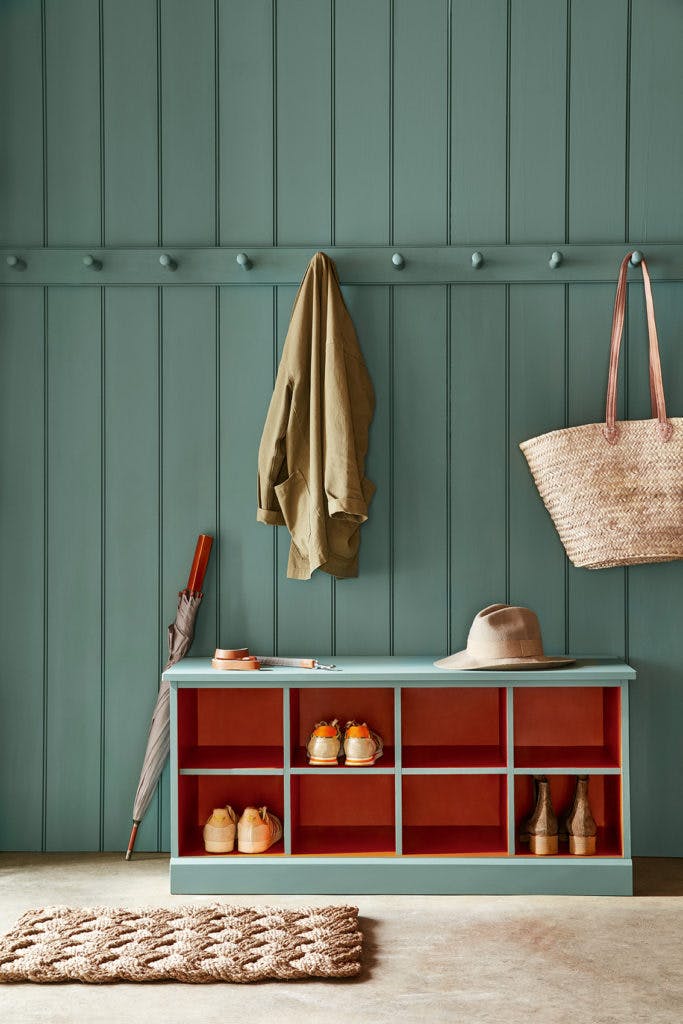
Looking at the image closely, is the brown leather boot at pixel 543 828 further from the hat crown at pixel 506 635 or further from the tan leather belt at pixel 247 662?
the tan leather belt at pixel 247 662

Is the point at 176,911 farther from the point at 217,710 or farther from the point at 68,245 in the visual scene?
the point at 68,245

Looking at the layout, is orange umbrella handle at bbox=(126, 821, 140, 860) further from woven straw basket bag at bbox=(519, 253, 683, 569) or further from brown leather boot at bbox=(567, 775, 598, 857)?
woven straw basket bag at bbox=(519, 253, 683, 569)

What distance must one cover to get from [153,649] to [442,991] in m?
1.36

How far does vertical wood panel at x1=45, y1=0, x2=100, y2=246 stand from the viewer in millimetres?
2896

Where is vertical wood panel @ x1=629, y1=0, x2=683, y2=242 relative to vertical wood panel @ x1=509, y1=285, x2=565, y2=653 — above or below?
above

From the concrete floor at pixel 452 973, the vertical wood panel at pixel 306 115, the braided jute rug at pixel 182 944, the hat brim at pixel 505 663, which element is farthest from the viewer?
the vertical wood panel at pixel 306 115

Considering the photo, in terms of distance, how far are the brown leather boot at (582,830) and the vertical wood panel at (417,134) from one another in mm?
1730

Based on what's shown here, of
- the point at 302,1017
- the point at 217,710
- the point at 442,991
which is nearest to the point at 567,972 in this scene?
the point at 442,991

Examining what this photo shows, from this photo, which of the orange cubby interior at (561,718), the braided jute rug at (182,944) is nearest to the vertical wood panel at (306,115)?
the orange cubby interior at (561,718)

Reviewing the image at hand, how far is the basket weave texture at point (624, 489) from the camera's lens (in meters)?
2.60

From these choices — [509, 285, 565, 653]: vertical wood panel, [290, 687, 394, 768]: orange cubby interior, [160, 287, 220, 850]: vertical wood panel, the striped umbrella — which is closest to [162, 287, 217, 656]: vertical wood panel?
[160, 287, 220, 850]: vertical wood panel

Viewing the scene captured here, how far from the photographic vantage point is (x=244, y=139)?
114 inches

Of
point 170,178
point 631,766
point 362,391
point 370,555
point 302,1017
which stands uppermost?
point 170,178

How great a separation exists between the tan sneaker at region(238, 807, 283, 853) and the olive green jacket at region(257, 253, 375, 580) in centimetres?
69
